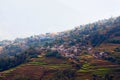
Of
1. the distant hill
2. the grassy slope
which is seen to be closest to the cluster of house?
the distant hill

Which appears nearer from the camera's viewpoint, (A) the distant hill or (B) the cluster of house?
(A) the distant hill

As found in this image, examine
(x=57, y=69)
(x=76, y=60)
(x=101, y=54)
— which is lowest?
(x=57, y=69)

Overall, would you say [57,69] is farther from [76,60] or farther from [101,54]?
[101,54]

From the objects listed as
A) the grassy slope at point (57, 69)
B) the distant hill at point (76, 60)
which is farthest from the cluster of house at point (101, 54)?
the grassy slope at point (57, 69)

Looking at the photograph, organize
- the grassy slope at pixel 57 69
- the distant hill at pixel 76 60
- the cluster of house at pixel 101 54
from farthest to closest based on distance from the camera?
the cluster of house at pixel 101 54 → the distant hill at pixel 76 60 → the grassy slope at pixel 57 69

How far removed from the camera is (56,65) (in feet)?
291

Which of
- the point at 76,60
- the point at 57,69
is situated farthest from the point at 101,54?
the point at 57,69

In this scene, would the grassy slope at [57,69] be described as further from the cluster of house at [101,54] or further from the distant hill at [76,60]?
the cluster of house at [101,54]

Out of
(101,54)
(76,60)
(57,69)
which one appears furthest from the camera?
(101,54)

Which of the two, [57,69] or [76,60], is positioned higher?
[76,60]

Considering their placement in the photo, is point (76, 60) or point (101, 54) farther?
point (101, 54)

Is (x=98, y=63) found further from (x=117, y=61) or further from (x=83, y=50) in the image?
(x=83, y=50)

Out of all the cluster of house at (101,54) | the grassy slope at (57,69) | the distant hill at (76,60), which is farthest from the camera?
the cluster of house at (101,54)

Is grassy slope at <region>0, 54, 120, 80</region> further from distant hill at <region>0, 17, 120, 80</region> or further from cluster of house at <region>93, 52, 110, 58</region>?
cluster of house at <region>93, 52, 110, 58</region>
